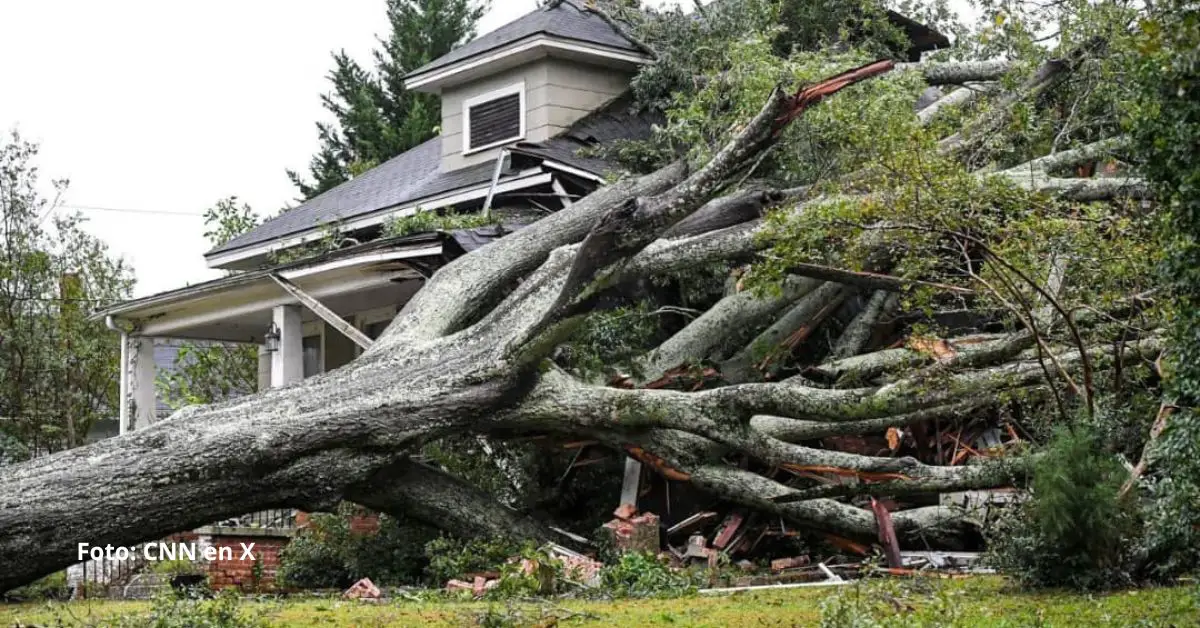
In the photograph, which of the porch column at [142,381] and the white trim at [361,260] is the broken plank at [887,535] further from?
the porch column at [142,381]

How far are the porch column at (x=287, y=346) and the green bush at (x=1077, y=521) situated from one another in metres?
10.4

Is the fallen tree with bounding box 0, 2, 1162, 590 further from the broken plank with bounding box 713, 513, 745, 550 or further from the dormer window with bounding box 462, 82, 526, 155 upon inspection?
the dormer window with bounding box 462, 82, 526, 155

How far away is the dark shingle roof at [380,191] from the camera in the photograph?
18.9 metres

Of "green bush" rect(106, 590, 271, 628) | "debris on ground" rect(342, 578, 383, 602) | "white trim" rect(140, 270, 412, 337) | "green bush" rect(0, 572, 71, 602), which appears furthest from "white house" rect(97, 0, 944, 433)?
"green bush" rect(106, 590, 271, 628)

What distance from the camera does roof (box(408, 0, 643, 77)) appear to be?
18672 mm

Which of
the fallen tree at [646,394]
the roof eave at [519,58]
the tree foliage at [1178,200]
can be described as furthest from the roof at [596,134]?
the tree foliage at [1178,200]

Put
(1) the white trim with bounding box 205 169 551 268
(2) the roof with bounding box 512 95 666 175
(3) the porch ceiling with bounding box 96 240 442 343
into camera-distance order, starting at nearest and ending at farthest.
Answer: (3) the porch ceiling with bounding box 96 240 442 343, (2) the roof with bounding box 512 95 666 175, (1) the white trim with bounding box 205 169 551 268

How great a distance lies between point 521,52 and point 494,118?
1.25 meters

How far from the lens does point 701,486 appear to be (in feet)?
39.8

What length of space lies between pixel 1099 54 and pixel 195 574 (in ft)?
34.0

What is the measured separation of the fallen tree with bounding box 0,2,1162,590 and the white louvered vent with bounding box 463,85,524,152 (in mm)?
5294

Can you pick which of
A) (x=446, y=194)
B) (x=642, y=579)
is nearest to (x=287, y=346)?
(x=446, y=194)

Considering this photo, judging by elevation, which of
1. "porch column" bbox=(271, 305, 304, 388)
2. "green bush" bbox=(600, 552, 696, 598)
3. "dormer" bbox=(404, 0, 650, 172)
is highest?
"dormer" bbox=(404, 0, 650, 172)

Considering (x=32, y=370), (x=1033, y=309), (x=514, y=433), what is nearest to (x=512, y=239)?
(x=514, y=433)
